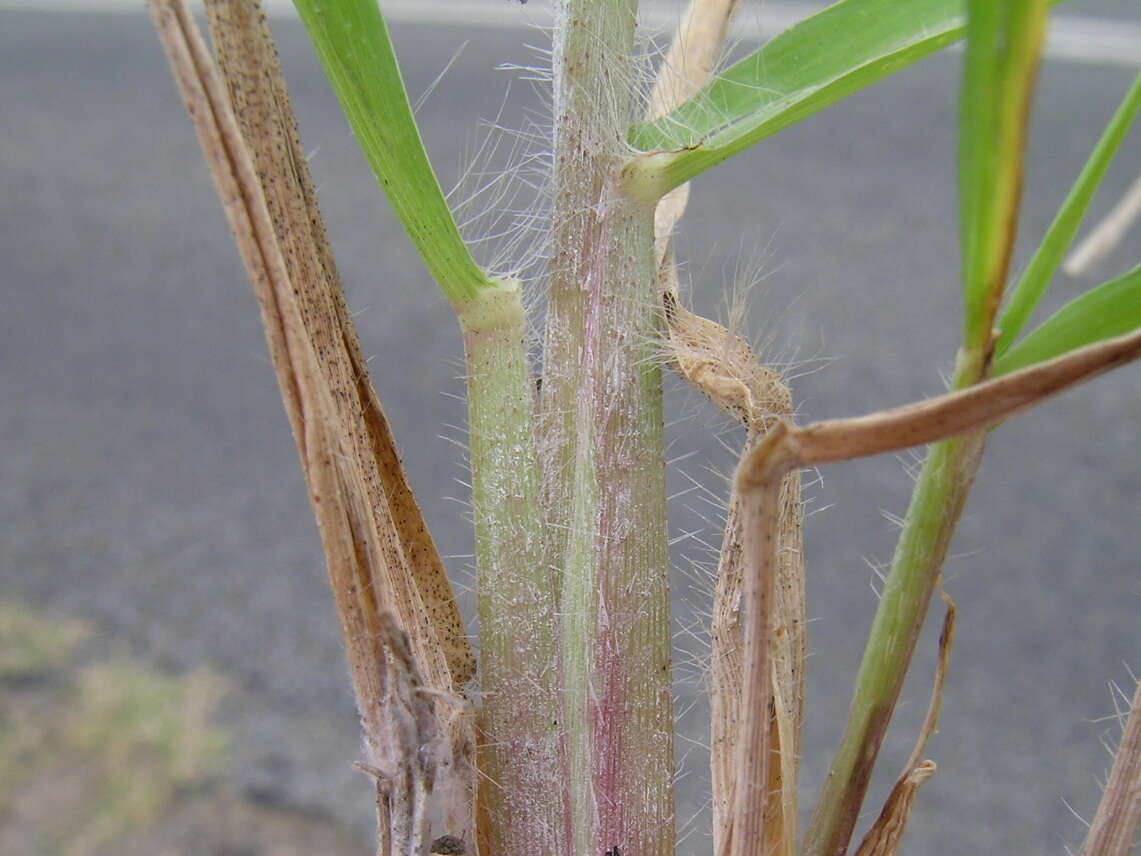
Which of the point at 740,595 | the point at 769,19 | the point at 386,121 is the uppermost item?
the point at 769,19

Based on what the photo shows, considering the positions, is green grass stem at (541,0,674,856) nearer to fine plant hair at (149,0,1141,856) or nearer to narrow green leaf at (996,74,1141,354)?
fine plant hair at (149,0,1141,856)

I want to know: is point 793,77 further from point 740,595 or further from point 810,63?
point 740,595

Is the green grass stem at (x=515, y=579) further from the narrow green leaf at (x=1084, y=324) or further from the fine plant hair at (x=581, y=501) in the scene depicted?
the narrow green leaf at (x=1084, y=324)

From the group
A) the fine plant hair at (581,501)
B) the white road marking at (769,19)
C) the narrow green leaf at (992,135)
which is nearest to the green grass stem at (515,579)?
the fine plant hair at (581,501)

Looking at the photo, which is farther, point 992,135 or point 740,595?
point 740,595

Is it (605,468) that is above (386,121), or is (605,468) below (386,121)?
below

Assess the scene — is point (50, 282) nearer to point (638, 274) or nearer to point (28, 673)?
point (28, 673)

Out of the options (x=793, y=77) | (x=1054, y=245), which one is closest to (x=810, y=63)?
(x=793, y=77)
